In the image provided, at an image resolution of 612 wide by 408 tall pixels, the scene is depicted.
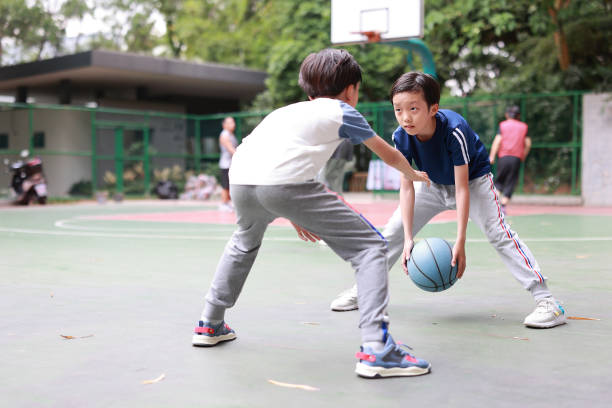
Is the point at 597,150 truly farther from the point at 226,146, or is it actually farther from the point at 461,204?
the point at 461,204

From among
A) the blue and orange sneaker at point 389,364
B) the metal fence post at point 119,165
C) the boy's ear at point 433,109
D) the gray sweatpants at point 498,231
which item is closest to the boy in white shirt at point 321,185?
the blue and orange sneaker at point 389,364

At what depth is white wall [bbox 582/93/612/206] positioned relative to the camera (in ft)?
53.4

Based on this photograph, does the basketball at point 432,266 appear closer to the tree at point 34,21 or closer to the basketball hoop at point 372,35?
the basketball hoop at point 372,35

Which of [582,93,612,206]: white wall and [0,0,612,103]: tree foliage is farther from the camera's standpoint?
[0,0,612,103]: tree foliage

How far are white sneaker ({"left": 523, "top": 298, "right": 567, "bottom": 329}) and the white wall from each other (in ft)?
43.1

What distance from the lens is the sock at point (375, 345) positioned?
3135 millimetres

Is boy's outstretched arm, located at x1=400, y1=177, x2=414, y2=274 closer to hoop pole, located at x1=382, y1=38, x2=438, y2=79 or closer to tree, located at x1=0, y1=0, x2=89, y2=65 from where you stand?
hoop pole, located at x1=382, y1=38, x2=438, y2=79

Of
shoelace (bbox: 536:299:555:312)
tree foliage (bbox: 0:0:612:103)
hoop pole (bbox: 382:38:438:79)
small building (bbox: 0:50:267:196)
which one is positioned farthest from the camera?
small building (bbox: 0:50:267:196)

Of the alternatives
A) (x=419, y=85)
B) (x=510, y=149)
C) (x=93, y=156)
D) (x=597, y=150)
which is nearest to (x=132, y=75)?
(x=93, y=156)

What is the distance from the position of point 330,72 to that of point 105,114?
74.7 ft

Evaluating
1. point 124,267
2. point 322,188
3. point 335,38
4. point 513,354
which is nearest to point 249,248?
point 322,188

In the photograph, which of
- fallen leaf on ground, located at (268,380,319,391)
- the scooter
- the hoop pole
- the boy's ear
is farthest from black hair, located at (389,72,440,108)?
the scooter

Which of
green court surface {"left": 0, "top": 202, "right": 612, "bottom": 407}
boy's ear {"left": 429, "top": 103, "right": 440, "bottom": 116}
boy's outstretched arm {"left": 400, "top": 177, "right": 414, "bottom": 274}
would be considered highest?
boy's ear {"left": 429, "top": 103, "right": 440, "bottom": 116}

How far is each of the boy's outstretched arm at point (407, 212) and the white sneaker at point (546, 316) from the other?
0.75 metres
